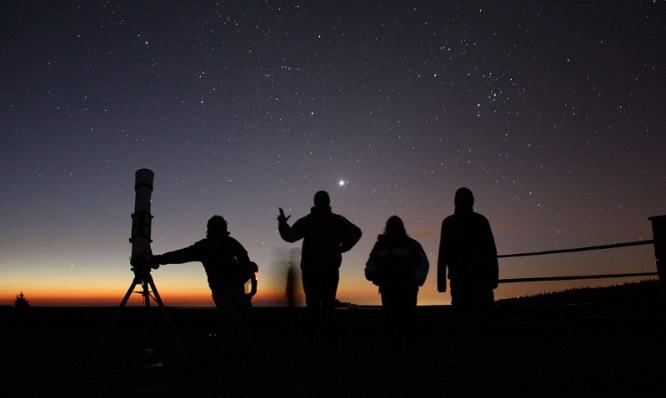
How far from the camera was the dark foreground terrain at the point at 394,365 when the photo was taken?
3.41 metres

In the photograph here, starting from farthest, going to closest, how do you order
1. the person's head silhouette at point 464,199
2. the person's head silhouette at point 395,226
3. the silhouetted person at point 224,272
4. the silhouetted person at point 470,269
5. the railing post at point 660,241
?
1. the railing post at point 660,241
2. the silhouetted person at point 224,272
3. the person's head silhouette at point 395,226
4. the person's head silhouette at point 464,199
5. the silhouetted person at point 470,269

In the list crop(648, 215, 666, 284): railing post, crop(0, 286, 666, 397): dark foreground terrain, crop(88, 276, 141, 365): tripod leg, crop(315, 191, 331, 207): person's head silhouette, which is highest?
crop(315, 191, 331, 207): person's head silhouette

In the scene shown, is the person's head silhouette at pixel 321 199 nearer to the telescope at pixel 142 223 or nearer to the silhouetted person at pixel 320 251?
the silhouetted person at pixel 320 251

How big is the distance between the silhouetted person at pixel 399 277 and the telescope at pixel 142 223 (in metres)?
2.48

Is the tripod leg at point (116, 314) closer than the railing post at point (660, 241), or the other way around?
the tripod leg at point (116, 314)

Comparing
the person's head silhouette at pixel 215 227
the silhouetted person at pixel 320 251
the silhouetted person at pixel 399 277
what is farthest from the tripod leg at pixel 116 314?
the silhouetted person at pixel 399 277


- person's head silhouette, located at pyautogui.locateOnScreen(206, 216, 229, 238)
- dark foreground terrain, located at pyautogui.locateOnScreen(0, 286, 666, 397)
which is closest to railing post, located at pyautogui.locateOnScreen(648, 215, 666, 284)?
dark foreground terrain, located at pyautogui.locateOnScreen(0, 286, 666, 397)

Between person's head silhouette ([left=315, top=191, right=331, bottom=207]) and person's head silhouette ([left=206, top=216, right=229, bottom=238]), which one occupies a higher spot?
person's head silhouette ([left=315, top=191, right=331, bottom=207])

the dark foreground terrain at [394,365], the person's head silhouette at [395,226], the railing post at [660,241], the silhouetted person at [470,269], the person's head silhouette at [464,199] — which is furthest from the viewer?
the railing post at [660,241]

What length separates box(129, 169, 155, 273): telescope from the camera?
5.49m

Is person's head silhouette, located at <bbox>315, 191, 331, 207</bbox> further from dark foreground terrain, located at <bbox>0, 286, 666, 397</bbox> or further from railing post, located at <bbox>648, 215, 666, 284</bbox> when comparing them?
railing post, located at <bbox>648, 215, 666, 284</bbox>

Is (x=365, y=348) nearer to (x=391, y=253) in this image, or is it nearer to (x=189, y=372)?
(x=391, y=253)

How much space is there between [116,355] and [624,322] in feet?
21.4

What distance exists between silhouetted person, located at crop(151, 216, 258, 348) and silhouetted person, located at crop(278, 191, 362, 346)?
738 mm
